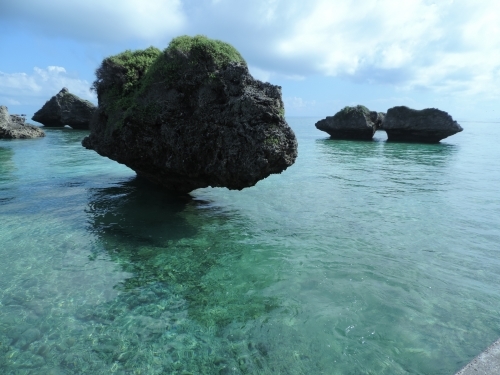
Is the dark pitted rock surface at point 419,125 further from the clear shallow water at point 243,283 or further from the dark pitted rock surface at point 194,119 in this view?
the dark pitted rock surface at point 194,119

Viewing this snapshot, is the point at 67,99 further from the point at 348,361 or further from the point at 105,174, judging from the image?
the point at 348,361

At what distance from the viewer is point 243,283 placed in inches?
277

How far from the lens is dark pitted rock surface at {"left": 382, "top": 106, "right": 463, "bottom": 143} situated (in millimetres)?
40500

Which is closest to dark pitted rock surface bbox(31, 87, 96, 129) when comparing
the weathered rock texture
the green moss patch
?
the weathered rock texture

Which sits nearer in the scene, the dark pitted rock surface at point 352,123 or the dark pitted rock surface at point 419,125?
the dark pitted rock surface at point 419,125

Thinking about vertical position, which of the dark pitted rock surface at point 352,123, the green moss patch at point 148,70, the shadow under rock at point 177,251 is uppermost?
the green moss patch at point 148,70

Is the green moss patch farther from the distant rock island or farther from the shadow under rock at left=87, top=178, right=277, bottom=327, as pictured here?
the distant rock island

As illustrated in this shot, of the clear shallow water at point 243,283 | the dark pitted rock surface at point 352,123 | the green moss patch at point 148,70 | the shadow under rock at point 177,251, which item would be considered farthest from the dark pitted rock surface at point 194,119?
the dark pitted rock surface at point 352,123

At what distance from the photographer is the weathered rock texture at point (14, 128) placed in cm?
3422

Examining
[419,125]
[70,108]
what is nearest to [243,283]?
[419,125]

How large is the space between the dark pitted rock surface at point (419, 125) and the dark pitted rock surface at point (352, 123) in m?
2.42

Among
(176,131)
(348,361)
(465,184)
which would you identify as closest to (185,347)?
(348,361)

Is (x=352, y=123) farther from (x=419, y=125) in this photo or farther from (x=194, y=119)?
(x=194, y=119)

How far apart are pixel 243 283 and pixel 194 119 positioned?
5.28 metres
